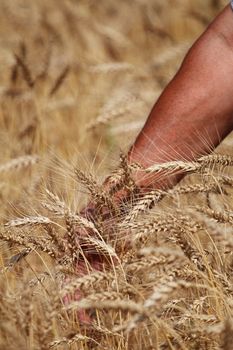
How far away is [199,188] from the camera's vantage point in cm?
202

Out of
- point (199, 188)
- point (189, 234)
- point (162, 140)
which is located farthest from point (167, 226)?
point (162, 140)

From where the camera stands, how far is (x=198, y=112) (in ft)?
7.23

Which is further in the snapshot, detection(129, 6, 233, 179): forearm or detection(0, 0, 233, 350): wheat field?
detection(129, 6, 233, 179): forearm

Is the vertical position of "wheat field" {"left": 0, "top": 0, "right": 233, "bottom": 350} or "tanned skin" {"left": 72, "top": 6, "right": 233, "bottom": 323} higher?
"tanned skin" {"left": 72, "top": 6, "right": 233, "bottom": 323}

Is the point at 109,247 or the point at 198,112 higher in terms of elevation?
the point at 198,112

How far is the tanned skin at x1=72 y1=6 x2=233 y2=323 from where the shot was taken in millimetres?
2180

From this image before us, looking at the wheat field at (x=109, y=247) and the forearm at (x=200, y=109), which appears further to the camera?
the forearm at (x=200, y=109)

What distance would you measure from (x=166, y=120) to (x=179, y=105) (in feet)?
0.15

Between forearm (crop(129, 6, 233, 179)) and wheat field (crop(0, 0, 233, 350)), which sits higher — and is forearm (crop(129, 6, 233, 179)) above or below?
above

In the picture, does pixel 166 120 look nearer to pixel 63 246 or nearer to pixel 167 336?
pixel 63 246

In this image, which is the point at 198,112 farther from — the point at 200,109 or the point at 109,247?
the point at 109,247

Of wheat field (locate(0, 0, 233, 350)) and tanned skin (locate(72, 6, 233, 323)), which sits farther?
tanned skin (locate(72, 6, 233, 323))

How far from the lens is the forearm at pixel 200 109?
218 cm

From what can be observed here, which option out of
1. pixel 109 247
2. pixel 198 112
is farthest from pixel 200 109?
pixel 109 247
